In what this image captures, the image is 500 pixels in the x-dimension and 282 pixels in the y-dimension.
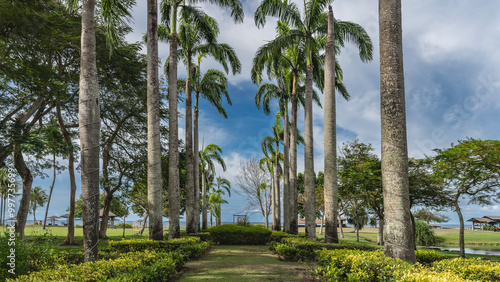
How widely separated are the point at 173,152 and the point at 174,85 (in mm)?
2992

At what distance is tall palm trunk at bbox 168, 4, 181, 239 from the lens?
502 inches

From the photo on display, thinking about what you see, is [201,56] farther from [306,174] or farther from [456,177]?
[456,177]

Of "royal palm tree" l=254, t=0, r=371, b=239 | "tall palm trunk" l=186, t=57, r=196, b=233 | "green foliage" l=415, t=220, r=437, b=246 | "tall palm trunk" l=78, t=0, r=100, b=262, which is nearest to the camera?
"tall palm trunk" l=78, t=0, r=100, b=262

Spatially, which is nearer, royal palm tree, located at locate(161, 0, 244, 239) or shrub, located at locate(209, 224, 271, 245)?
royal palm tree, located at locate(161, 0, 244, 239)

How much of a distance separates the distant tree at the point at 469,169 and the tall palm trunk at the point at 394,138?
7.97 meters

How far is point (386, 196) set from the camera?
6.55m

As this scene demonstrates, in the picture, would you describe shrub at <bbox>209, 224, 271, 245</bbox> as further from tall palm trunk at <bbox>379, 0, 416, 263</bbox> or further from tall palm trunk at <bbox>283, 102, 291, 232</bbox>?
tall palm trunk at <bbox>379, 0, 416, 263</bbox>

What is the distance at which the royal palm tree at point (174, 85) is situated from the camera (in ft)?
42.3

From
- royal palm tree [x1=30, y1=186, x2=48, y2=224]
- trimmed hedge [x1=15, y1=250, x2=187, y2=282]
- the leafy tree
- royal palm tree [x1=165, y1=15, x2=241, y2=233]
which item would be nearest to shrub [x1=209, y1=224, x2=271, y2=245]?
royal palm tree [x1=165, y1=15, x2=241, y2=233]

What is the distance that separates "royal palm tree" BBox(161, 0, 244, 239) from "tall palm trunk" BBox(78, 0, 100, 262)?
5599 millimetres

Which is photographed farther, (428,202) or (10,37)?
(428,202)

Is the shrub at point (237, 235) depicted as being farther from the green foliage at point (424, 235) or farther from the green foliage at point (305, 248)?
the green foliage at point (424, 235)

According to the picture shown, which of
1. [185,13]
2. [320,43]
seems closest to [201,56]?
[185,13]

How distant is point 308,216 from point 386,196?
7.47 meters
